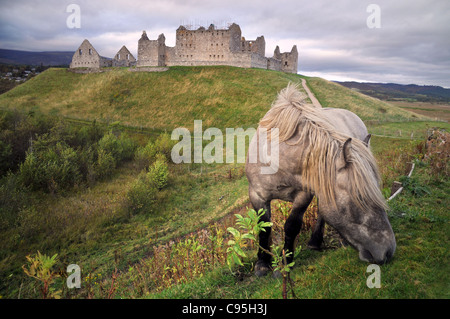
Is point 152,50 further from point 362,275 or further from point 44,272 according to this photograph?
point 362,275

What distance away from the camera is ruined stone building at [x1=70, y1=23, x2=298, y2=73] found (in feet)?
173

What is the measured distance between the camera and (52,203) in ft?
43.1

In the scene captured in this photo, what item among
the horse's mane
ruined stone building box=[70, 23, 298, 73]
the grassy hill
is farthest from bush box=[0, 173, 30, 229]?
ruined stone building box=[70, 23, 298, 73]

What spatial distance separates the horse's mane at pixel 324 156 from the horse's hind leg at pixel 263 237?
80cm

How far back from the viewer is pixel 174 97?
4275 cm

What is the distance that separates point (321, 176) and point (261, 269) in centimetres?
198

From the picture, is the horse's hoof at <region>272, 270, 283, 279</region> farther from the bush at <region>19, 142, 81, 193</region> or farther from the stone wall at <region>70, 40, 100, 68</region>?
the stone wall at <region>70, 40, 100, 68</region>

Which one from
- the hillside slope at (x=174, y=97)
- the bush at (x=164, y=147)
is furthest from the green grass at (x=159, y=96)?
the bush at (x=164, y=147)

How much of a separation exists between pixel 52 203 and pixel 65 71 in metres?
57.0

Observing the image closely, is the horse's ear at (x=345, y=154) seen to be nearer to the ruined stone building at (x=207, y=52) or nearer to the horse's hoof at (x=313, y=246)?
the horse's hoof at (x=313, y=246)

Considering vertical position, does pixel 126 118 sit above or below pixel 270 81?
below

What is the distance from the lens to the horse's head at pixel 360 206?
2906 millimetres

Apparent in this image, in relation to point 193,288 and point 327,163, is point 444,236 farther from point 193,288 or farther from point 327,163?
point 193,288
